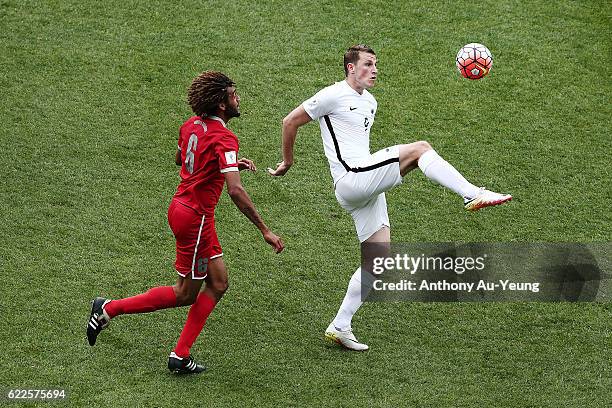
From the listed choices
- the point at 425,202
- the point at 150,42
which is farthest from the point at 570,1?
the point at 150,42

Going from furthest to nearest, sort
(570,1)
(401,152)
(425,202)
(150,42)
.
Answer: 1. (570,1)
2. (150,42)
3. (425,202)
4. (401,152)

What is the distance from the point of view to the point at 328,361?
7.79 m

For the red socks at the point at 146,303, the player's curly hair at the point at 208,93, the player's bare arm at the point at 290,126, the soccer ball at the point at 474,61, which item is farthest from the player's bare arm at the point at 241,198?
the soccer ball at the point at 474,61

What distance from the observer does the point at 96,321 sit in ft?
24.9

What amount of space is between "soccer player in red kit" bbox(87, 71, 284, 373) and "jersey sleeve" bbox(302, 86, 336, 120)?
2.23 ft

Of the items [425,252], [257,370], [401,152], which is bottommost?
[257,370]

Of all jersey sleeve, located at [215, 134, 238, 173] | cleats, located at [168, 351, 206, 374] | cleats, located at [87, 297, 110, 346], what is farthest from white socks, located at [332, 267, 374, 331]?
cleats, located at [87, 297, 110, 346]

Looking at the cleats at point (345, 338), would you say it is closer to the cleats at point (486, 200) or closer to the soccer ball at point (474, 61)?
the cleats at point (486, 200)

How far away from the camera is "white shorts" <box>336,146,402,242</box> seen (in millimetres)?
7578

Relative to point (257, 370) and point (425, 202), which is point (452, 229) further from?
point (257, 370)

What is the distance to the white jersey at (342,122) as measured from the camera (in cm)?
787

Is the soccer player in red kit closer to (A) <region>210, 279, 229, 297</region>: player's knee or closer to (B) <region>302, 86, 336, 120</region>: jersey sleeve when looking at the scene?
(A) <region>210, 279, 229, 297</region>: player's knee

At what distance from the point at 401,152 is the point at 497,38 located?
4.92 m

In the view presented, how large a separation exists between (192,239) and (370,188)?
1.34 m
